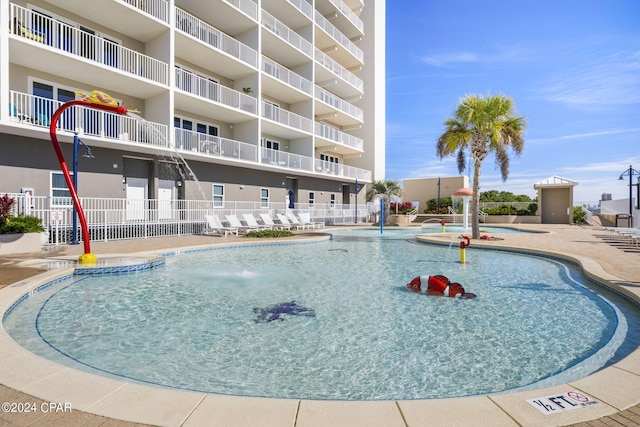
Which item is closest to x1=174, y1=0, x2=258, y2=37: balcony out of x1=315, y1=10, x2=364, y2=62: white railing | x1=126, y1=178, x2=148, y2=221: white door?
x1=315, y1=10, x2=364, y2=62: white railing

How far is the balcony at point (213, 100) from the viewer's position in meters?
17.1

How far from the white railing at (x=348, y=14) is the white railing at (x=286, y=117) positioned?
11699 mm

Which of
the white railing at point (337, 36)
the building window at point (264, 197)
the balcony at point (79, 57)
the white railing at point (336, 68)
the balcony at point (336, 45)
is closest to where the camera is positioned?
the balcony at point (79, 57)

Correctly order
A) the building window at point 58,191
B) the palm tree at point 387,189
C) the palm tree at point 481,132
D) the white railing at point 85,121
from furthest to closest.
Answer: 1. the palm tree at point 387,189
2. the palm tree at point 481,132
3. the building window at point 58,191
4. the white railing at point 85,121

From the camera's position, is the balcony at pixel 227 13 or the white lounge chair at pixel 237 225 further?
the balcony at pixel 227 13

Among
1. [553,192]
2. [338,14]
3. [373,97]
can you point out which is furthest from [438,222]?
[338,14]

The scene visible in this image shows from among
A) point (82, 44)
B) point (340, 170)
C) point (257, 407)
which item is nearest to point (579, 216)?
point (340, 170)

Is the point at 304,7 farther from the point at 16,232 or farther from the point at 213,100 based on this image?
the point at 16,232

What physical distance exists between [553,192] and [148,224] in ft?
98.8

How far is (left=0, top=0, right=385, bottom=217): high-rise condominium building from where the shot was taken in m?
12.8

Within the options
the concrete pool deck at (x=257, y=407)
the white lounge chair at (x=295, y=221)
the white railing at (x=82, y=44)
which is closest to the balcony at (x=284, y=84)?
the white railing at (x=82, y=44)

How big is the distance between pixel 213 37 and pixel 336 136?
41.5 ft

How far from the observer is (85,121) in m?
13.5

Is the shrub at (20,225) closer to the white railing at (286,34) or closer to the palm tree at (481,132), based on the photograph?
the palm tree at (481,132)
